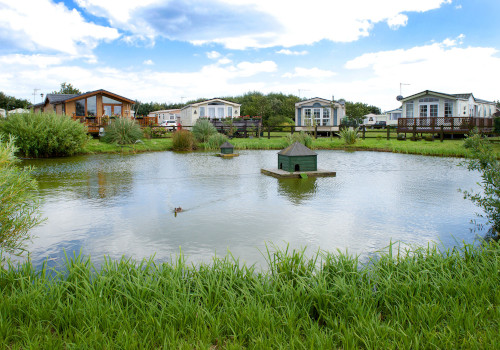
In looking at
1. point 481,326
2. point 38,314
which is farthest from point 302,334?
point 38,314

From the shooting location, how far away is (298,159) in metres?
Answer: 13.2

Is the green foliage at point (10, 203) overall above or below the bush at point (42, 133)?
below

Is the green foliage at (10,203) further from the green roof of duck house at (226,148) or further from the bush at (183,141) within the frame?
the bush at (183,141)

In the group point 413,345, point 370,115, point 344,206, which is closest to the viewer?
point 413,345

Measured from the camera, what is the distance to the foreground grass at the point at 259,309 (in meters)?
3.05

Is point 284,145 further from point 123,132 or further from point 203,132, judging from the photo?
point 123,132

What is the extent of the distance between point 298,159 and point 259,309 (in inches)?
399

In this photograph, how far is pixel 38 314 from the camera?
3.38m

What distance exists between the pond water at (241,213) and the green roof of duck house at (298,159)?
90 centimetres

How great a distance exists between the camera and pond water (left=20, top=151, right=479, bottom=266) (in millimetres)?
5832

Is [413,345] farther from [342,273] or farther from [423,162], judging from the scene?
[423,162]

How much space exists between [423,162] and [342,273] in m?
14.6

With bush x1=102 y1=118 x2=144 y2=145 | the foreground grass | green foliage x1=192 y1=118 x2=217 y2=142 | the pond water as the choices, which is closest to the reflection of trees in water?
the pond water

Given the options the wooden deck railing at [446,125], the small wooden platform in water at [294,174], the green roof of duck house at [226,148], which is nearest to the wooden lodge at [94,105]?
the green roof of duck house at [226,148]
